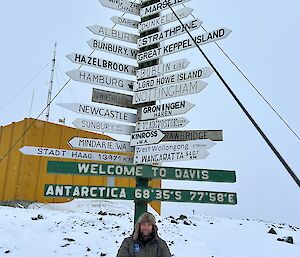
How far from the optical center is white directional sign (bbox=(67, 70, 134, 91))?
635 cm

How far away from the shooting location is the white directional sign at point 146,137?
237 inches

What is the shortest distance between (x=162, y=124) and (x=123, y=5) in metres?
2.75

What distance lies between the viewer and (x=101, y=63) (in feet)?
21.8

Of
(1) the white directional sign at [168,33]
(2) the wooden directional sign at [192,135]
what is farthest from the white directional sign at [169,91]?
(1) the white directional sign at [168,33]

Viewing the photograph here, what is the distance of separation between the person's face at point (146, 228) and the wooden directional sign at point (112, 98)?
3002mm

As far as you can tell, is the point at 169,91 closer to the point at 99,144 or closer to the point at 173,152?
the point at 173,152

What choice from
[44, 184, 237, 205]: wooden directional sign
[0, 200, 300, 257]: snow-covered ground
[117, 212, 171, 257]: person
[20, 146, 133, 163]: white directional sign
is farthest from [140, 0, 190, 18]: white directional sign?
[0, 200, 300, 257]: snow-covered ground

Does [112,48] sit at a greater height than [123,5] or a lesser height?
lesser

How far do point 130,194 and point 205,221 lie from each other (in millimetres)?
5973

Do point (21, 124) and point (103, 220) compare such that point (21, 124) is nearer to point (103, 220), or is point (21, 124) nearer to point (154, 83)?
point (103, 220)

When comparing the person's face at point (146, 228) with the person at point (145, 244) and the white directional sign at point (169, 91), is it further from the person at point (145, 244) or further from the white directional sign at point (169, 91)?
the white directional sign at point (169, 91)

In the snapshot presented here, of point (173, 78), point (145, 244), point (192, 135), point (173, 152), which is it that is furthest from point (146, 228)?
point (173, 78)

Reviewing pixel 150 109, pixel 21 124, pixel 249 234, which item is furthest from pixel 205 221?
pixel 21 124

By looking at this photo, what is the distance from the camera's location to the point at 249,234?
378 inches
